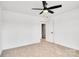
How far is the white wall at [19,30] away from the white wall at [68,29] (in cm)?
170

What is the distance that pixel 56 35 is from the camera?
236 inches

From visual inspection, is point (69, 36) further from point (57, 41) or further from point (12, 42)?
point (12, 42)

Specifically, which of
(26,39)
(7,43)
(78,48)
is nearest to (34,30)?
(26,39)

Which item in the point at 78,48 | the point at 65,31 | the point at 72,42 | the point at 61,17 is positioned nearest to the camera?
the point at 78,48

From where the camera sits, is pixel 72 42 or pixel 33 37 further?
pixel 33 37

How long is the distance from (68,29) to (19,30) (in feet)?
10.2

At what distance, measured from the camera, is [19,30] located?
501 centimetres

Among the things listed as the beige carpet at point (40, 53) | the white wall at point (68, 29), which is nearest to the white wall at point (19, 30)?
the beige carpet at point (40, 53)

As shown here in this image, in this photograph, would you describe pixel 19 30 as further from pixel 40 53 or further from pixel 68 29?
pixel 68 29

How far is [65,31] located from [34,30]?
234cm

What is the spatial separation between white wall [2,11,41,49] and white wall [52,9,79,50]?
1.70 meters

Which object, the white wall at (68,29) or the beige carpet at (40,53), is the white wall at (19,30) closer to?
the beige carpet at (40,53)

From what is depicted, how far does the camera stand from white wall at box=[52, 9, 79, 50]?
430 centimetres

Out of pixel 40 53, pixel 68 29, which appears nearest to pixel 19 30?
pixel 40 53
